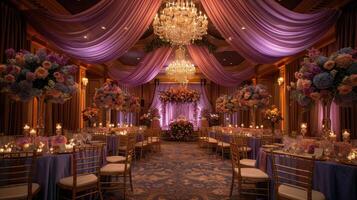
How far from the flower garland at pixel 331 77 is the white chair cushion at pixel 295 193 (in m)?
1.15

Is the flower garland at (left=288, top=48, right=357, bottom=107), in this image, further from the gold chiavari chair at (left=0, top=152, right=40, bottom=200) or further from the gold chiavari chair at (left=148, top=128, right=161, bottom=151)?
the gold chiavari chair at (left=148, top=128, right=161, bottom=151)

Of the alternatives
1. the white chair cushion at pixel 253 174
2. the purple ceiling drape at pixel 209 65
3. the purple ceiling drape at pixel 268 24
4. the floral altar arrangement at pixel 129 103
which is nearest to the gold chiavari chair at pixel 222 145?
the purple ceiling drape at pixel 209 65

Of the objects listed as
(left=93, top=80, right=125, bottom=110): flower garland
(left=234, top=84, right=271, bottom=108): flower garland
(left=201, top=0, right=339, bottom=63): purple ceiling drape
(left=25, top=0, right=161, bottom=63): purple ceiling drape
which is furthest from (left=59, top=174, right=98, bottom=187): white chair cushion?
(left=234, top=84, right=271, bottom=108): flower garland

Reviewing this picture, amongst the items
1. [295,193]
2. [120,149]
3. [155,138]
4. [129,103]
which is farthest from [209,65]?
[295,193]

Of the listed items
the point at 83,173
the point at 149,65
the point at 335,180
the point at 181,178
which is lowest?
the point at 181,178

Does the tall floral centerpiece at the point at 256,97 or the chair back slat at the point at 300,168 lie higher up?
the tall floral centerpiece at the point at 256,97

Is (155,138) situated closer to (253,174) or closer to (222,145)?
(222,145)

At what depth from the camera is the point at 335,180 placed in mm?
2934

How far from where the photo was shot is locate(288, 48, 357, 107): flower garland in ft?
10.3

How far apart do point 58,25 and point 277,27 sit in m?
3.57

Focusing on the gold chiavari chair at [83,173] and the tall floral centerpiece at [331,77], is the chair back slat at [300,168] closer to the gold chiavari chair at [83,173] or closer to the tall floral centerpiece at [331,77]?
the tall floral centerpiece at [331,77]

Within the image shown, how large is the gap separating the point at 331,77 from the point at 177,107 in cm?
1481

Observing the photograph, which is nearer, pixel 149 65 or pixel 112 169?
pixel 112 169

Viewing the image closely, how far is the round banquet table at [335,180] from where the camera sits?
9.12ft
